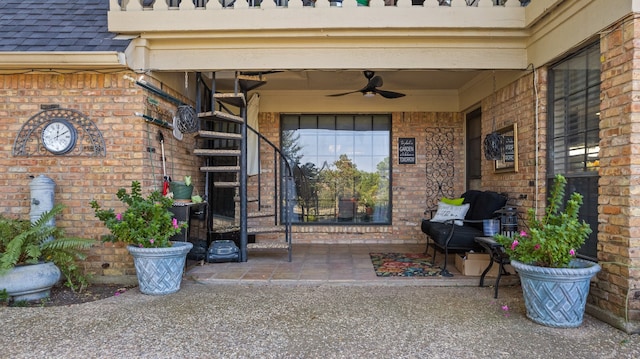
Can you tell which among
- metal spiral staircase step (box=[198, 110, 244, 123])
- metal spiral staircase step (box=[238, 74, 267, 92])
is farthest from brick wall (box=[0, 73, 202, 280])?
metal spiral staircase step (box=[238, 74, 267, 92])

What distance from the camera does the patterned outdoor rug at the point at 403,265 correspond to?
4.27m

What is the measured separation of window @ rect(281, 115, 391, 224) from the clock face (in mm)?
3187

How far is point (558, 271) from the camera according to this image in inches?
107

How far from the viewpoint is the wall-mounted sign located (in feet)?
21.2

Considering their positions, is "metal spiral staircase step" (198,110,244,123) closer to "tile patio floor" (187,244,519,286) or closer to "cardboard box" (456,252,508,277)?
"tile patio floor" (187,244,519,286)

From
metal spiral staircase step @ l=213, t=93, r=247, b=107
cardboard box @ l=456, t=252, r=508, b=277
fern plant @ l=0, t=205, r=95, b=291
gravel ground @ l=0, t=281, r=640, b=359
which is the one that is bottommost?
gravel ground @ l=0, t=281, r=640, b=359

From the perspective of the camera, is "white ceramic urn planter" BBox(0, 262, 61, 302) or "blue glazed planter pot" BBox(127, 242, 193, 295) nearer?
"white ceramic urn planter" BBox(0, 262, 61, 302)

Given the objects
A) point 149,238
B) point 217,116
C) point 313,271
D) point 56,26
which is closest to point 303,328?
point 313,271

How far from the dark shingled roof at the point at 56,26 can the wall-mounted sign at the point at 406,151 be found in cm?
417

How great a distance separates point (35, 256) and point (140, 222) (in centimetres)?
88

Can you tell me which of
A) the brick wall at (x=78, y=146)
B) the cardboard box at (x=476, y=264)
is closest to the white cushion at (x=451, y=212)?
the cardboard box at (x=476, y=264)

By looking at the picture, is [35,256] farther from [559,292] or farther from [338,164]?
[338,164]

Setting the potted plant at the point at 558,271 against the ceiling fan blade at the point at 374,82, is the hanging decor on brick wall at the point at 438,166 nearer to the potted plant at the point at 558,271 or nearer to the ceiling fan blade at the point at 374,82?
the ceiling fan blade at the point at 374,82

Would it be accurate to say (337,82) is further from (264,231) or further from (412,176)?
(264,231)
